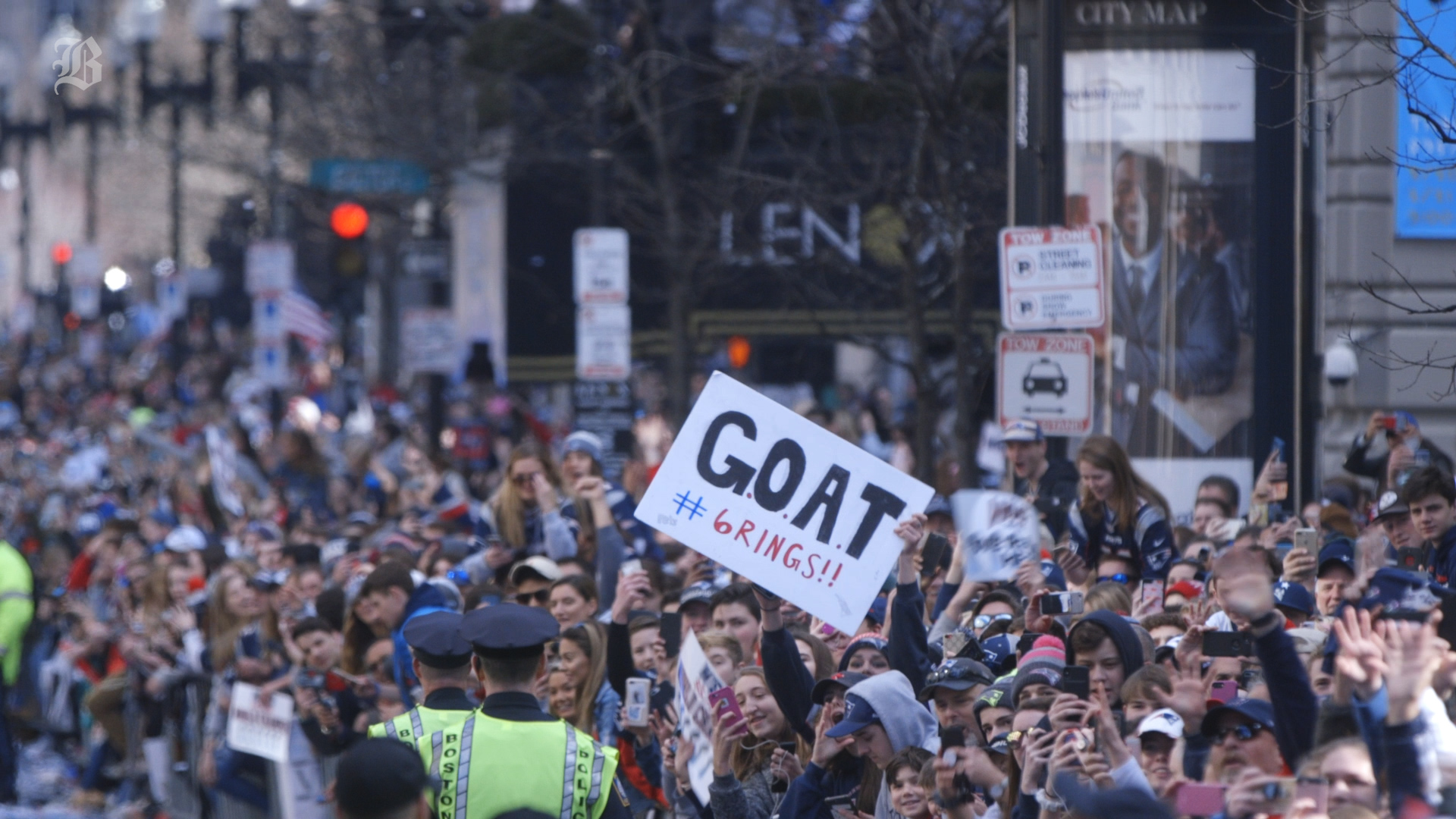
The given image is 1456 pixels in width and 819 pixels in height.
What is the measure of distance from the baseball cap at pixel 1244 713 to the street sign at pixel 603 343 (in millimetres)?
11815

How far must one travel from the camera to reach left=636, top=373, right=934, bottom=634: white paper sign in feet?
27.0

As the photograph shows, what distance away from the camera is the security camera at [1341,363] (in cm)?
1658

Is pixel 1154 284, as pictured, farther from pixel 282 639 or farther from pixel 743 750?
pixel 743 750

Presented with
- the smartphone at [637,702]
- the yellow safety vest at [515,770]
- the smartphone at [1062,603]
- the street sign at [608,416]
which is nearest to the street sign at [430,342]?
the street sign at [608,416]

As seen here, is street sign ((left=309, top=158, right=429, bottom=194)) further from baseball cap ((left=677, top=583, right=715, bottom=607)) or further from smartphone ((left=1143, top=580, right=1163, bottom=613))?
smartphone ((left=1143, top=580, right=1163, bottom=613))

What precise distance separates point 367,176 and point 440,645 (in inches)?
561

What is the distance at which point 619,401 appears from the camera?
67.8 feet

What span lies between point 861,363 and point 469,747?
132 feet

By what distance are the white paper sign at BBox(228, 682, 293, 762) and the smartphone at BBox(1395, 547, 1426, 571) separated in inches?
232

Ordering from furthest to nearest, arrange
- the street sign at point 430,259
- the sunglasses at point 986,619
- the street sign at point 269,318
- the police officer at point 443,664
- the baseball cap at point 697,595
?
the street sign at point 269,318 < the street sign at point 430,259 < the baseball cap at point 697,595 < the sunglasses at point 986,619 < the police officer at point 443,664

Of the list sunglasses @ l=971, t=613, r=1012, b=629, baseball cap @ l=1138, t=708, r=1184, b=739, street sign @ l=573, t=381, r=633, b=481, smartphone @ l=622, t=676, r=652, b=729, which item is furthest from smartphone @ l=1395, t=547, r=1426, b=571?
street sign @ l=573, t=381, r=633, b=481

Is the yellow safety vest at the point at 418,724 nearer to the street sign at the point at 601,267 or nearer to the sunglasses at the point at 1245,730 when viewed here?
the sunglasses at the point at 1245,730

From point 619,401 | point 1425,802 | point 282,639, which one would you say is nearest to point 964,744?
point 1425,802

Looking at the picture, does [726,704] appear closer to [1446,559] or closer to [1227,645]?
[1227,645]
